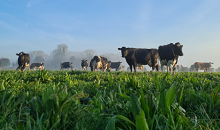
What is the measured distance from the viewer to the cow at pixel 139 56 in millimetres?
13742

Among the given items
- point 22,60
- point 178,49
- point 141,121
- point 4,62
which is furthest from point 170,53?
point 4,62

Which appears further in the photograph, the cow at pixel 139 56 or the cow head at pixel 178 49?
the cow at pixel 139 56

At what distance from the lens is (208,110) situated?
186cm

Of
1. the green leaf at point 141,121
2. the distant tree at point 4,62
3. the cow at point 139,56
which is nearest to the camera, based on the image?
the green leaf at point 141,121

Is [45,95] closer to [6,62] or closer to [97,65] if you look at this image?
[97,65]

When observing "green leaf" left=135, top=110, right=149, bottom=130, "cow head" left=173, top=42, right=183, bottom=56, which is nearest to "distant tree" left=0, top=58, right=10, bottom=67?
"cow head" left=173, top=42, right=183, bottom=56

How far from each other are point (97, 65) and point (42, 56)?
389 ft

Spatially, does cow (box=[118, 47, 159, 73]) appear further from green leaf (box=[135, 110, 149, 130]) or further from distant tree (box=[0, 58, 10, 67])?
distant tree (box=[0, 58, 10, 67])

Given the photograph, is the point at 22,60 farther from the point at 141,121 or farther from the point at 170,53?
the point at 141,121

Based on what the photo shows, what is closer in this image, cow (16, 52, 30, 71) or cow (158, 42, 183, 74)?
cow (158, 42, 183, 74)

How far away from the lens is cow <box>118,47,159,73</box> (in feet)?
45.1

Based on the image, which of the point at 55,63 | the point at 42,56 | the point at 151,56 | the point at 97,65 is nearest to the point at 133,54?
the point at 151,56

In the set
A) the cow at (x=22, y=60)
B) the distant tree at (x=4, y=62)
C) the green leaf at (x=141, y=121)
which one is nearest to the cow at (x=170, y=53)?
the green leaf at (x=141, y=121)

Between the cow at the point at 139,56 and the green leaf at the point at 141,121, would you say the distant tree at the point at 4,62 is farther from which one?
the green leaf at the point at 141,121
